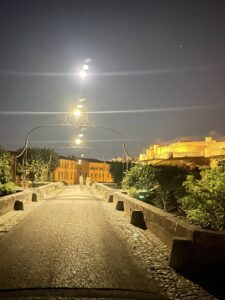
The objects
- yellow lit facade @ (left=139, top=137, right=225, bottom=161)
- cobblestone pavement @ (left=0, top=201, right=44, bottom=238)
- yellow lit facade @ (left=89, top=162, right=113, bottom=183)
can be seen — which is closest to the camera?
cobblestone pavement @ (left=0, top=201, right=44, bottom=238)

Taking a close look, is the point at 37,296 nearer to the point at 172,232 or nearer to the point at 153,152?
the point at 172,232

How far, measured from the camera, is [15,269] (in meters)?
8.12

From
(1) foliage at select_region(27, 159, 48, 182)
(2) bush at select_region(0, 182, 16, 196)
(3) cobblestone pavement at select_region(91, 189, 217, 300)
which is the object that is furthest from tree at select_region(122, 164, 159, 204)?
(1) foliage at select_region(27, 159, 48, 182)

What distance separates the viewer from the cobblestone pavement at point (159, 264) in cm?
707

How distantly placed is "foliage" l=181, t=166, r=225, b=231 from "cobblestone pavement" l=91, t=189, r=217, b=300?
52.4 inches

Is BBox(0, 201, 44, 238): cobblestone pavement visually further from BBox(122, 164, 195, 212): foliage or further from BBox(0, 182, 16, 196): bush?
BBox(122, 164, 195, 212): foliage

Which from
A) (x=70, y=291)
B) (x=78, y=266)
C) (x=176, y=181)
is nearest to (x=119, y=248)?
(x=78, y=266)

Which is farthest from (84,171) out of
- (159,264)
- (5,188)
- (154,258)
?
(159,264)

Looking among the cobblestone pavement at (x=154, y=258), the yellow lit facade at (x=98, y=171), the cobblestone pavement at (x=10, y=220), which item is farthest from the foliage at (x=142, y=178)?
the yellow lit facade at (x=98, y=171)

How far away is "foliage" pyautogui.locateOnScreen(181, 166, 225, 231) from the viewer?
1151 cm

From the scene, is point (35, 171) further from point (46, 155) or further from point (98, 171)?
point (98, 171)

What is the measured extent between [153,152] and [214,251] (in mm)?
132271

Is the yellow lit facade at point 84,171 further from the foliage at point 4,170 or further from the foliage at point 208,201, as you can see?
the foliage at point 208,201

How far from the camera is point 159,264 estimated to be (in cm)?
916
